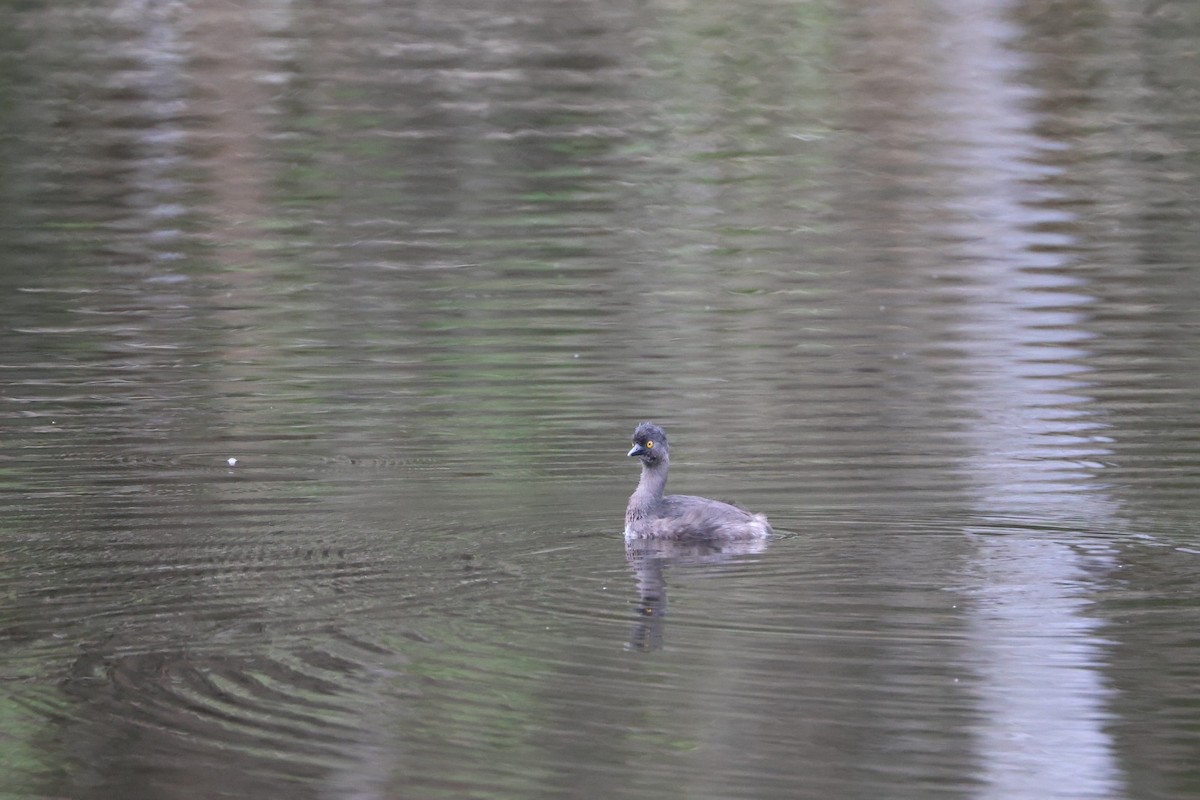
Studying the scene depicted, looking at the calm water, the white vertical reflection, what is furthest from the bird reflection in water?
the white vertical reflection

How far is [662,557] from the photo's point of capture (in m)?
10.5

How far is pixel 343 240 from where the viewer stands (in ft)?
67.7

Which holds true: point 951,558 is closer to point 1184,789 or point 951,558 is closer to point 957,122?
point 1184,789

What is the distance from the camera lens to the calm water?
Result: 7898 millimetres

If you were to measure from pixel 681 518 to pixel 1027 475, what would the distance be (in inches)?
94.4

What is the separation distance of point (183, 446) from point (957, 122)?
1521 centimetres

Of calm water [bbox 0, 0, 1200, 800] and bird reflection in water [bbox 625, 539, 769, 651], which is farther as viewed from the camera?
bird reflection in water [bbox 625, 539, 769, 651]

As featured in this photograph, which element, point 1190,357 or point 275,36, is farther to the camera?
point 275,36

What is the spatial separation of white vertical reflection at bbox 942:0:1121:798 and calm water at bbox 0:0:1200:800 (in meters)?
0.04

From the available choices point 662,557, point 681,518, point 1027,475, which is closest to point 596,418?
point 681,518

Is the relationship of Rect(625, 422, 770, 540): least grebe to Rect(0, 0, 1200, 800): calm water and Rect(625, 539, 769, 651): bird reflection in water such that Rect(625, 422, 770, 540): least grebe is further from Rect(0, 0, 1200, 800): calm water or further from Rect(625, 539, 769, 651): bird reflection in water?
Rect(0, 0, 1200, 800): calm water

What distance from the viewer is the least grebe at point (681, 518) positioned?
419 inches

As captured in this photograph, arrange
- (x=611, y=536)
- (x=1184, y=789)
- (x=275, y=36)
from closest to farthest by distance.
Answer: (x=1184, y=789) → (x=611, y=536) → (x=275, y=36)

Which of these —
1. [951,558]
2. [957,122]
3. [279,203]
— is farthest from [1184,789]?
[957,122]
